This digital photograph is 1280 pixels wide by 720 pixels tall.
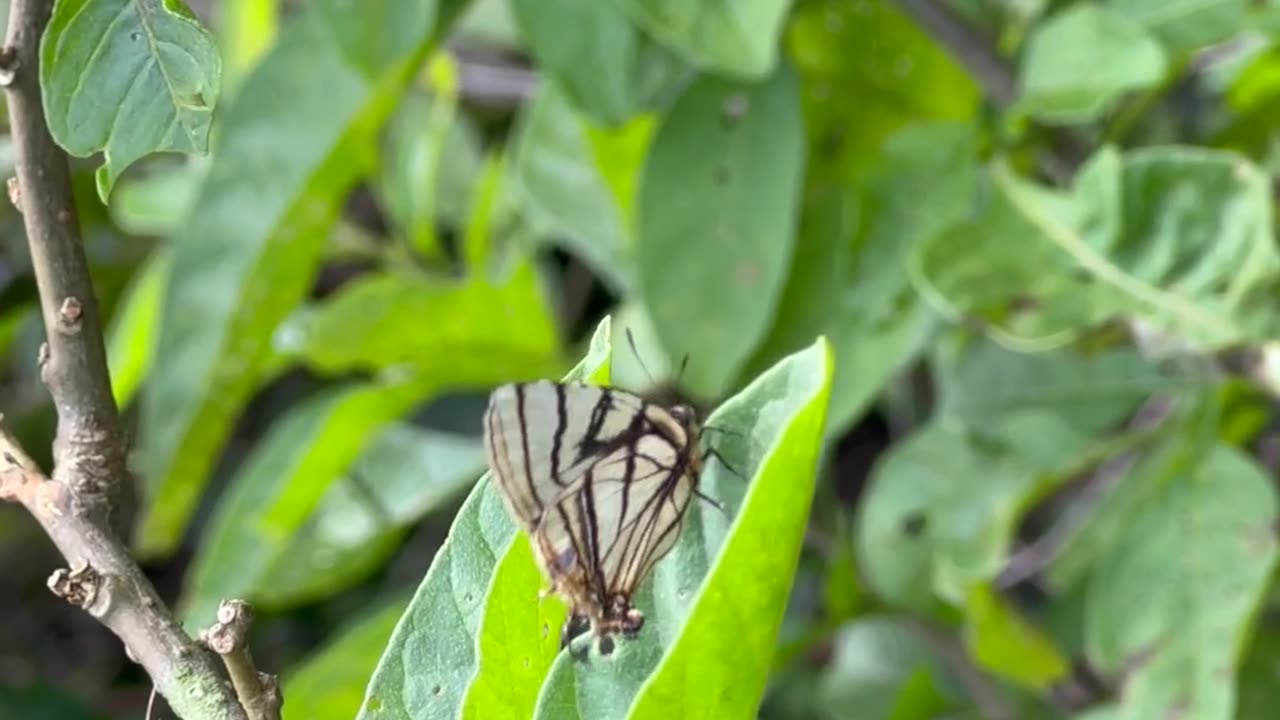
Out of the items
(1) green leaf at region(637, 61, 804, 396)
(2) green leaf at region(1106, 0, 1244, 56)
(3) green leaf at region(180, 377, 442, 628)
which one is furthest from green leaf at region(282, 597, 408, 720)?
(2) green leaf at region(1106, 0, 1244, 56)

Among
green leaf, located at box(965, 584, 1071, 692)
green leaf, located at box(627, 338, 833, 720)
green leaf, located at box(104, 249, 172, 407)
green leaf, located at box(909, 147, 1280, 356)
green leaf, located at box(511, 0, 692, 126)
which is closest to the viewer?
green leaf, located at box(627, 338, 833, 720)

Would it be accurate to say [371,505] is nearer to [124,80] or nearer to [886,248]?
[886,248]

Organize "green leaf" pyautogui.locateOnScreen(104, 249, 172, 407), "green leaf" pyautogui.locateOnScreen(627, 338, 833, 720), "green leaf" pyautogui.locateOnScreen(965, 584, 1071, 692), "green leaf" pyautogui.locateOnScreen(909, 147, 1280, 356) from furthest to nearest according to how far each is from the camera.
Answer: "green leaf" pyautogui.locateOnScreen(104, 249, 172, 407) → "green leaf" pyautogui.locateOnScreen(965, 584, 1071, 692) → "green leaf" pyautogui.locateOnScreen(909, 147, 1280, 356) → "green leaf" pyautogui.locateOnScreen(627, 338, 833, 720)

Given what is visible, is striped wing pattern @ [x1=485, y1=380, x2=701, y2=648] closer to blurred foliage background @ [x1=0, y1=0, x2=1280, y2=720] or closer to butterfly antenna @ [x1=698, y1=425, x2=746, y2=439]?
butterfly antenna @ [x1=698, y1=425, x2=746, y2=439]

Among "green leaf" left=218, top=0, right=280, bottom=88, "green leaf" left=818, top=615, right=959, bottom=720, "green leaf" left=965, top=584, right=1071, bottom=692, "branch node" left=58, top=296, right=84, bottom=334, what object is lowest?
"green leaf" left=818, top=615, right=959, bottom=720

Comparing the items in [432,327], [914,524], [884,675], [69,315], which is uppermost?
[69,315]

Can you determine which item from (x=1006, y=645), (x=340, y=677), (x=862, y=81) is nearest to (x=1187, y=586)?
(x=1006, y=645)

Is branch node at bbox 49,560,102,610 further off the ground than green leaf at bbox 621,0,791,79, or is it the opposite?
branch node at bbox 49,560,102,610
